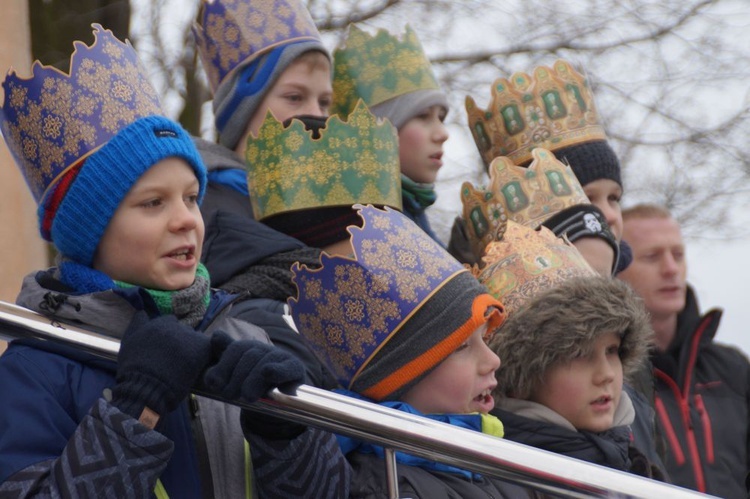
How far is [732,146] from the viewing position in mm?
9445

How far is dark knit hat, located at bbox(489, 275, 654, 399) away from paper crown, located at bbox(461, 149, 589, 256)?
640mm

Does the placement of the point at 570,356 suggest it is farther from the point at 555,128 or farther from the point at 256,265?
the point at 555,128

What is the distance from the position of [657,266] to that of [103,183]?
2758mm

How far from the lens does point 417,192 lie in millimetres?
4480

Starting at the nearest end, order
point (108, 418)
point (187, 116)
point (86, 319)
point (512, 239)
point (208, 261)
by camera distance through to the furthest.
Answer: point (108, 418)
point (86, 319)
point (208, 261)
point (512, 239)
point (187, 116)

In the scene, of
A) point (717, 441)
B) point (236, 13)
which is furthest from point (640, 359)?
point (236, 13)

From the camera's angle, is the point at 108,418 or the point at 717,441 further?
the point at 717,441

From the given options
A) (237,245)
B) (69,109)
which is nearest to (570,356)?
(237,245)

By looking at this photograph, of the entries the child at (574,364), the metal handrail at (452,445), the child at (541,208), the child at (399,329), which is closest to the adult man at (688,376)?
the child at (541,208)

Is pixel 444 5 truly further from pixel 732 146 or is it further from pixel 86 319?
pixel 86 319

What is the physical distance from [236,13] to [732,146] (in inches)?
218

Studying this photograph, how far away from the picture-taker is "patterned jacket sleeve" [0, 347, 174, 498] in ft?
7.92

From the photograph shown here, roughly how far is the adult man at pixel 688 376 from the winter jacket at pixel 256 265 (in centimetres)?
157

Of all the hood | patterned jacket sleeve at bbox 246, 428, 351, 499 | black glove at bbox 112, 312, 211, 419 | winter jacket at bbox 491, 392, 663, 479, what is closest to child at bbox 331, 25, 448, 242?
the hood
